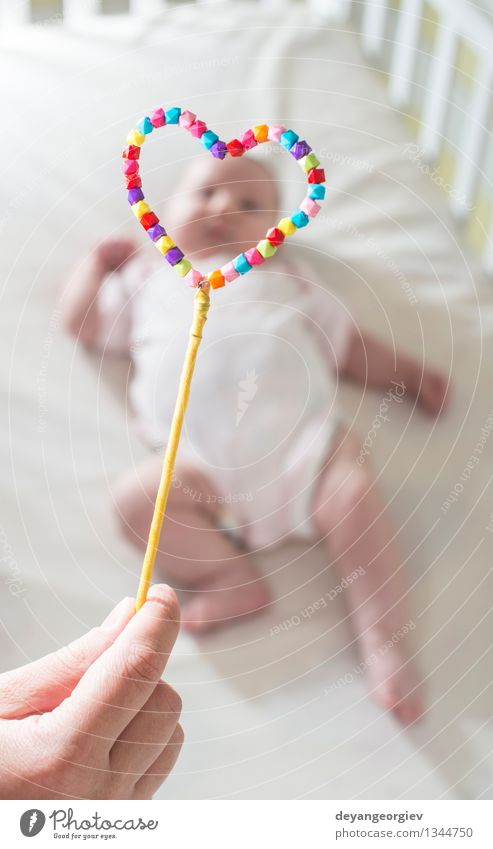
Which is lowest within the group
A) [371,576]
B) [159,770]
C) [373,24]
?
[159,770]

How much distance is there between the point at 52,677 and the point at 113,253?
13.5 inches

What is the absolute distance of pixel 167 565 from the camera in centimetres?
55

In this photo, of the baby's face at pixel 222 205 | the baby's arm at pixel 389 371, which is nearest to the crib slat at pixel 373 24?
the baby's face at pixel 222 205

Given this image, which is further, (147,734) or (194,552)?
(194,552)

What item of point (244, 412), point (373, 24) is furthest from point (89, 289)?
point (373, 24)

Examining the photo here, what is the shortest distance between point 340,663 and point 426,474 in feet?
0.53

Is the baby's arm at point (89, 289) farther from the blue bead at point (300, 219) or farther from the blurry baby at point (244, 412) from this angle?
the blue bead at point (300, 219)

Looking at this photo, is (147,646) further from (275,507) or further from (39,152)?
(39,152)

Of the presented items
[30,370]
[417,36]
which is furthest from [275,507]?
[417,36]

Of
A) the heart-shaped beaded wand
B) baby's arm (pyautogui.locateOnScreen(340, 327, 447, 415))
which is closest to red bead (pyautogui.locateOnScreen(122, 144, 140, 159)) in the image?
the heart-shaped beaded wand

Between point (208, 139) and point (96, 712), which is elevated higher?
point (208, 139)

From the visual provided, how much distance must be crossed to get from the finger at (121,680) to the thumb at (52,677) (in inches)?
0.8

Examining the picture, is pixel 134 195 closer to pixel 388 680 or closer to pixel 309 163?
pixel 309 163

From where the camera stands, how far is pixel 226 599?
558mm
